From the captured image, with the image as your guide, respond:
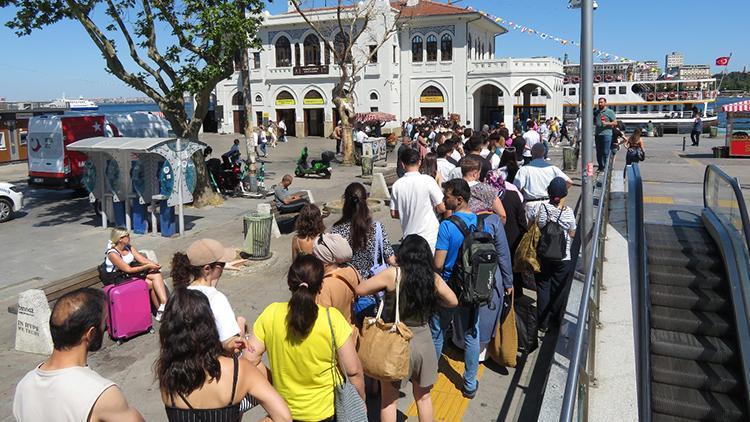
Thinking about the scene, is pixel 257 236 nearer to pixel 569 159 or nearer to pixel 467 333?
pixel 467 333

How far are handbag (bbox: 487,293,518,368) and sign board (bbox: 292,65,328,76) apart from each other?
38.4 metres

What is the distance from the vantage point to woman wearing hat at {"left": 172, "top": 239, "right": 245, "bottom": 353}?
3.86 metres

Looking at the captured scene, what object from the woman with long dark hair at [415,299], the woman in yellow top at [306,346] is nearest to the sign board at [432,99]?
the woman with long dark hair at [415,299]

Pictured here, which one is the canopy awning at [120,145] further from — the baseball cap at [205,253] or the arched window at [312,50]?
A: the arched window at [312,50]

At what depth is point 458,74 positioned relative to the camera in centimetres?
4169

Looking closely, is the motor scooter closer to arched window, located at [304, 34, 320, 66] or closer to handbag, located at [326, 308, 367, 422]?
handbag, located at [326, 308, 367, 422]

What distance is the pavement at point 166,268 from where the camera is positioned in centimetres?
539

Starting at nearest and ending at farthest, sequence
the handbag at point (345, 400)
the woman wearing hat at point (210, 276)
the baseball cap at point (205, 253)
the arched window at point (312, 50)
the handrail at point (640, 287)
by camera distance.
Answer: the handbag at point (345, 400)
the woman wearing hat at point (210, 276)
the baseball cap at point (205, 253)
the handrail at point (640, 287)
the arched window at point (312, 50)

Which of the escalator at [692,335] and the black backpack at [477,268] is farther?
the escalator at [692,335]

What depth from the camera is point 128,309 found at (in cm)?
696

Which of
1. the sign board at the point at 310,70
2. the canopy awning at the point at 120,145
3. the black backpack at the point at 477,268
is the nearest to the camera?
the black backpack at the point at 477,268

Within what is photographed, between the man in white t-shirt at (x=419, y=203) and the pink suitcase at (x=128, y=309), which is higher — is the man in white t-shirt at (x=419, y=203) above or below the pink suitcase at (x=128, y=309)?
above

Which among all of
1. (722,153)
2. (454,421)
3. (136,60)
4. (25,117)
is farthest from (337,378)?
(25,117)

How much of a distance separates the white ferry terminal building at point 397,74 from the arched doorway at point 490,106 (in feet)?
5.50
